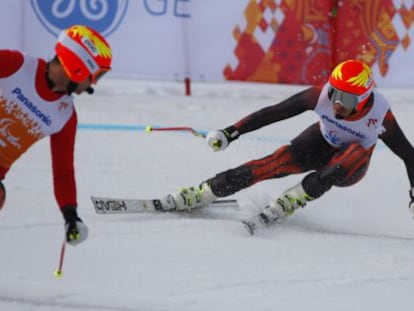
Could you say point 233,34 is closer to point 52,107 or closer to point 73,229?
point 52,107

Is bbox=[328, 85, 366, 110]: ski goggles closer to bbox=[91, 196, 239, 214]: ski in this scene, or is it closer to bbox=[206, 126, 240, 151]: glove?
bbox=[206, 126, 240, 151]: glove

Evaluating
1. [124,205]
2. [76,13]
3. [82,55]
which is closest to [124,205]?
[124,205]

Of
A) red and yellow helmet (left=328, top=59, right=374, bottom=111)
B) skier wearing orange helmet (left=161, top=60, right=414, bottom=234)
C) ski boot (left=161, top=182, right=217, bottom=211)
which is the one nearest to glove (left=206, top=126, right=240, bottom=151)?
skier wearing orange helmet (left=161, top=60, right=414, bottom=234)

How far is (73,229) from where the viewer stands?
391cm

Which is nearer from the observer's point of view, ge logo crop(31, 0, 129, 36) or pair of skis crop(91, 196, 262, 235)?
pair of skis crop(91, 196, 262, 235)

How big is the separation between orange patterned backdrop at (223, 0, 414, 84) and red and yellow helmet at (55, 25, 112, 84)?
5.54 meters

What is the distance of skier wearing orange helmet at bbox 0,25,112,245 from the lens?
3879 mm

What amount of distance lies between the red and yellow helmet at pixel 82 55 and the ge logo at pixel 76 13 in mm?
5213

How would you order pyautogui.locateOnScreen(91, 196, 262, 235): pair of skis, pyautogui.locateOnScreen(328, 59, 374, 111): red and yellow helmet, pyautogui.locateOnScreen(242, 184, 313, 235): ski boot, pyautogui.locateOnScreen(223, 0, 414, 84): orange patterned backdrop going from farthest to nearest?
1. pyautogui.locateOnScreen(223, 0, 414, 84): orange patterned backdrop
2. pyautogui.locateOnScreen(91, 196, 262, 235): pair of skis
3. pyautogui.locateOnScreen(242, 184, 313, 235): ski boot
4. pyautogui.locateOnScreen(328, 59, 374, 111): red and yellow helmet

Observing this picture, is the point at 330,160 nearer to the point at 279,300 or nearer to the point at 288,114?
the point at 288,114

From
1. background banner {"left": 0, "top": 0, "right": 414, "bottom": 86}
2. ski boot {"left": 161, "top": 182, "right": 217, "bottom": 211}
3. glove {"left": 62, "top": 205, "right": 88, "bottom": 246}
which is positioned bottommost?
background banner {"left": 0, "top": 0, "right": 414, "bottom": 86}

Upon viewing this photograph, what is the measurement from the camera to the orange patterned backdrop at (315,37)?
30.7 ft

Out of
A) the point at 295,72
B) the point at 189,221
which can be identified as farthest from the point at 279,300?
the point at 295,72

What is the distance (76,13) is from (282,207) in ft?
14.1
